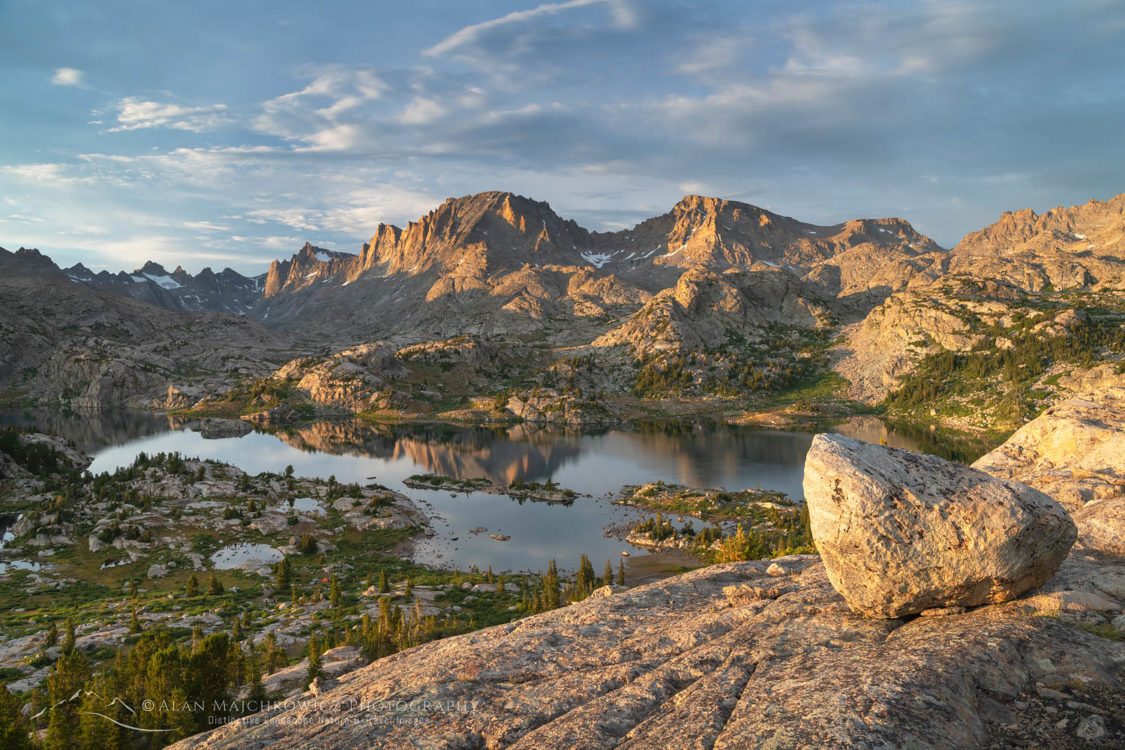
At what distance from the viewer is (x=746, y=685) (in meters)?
10.6

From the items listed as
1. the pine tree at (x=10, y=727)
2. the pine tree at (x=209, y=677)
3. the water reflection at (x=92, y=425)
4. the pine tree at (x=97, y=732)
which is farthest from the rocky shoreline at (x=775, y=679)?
the water reflection at (x=92, y=425)

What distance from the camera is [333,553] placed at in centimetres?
6481

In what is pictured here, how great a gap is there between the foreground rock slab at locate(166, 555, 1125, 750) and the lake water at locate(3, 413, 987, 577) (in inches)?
1881

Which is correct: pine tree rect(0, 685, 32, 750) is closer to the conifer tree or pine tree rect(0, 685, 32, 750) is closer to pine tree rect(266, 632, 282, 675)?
pine tree rect(266, 632, 282, 675)

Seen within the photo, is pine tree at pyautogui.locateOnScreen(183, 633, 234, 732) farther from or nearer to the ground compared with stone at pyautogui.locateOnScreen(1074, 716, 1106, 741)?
nearer to the ground

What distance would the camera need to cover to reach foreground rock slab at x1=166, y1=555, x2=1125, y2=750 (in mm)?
8180

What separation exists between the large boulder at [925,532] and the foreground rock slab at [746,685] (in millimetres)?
592

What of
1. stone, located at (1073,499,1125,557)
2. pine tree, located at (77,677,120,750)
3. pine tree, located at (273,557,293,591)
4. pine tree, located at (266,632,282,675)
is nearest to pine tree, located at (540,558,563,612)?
pine tree, located at (266,632,282,675)

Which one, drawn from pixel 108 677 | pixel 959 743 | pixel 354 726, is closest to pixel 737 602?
pixel 959 743

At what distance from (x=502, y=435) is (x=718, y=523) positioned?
8846cm

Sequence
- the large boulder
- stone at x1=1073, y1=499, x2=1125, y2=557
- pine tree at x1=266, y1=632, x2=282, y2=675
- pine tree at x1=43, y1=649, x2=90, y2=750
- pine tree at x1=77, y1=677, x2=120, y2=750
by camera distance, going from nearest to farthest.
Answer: the large boulder, stone at x1=1073, y1=499, x2=1125, y2=557, pine tree at x1=43, y1=649, x2=90, y2=750, pine tree at x1=77, y1=677, x2=120, y2=750, pine tree at x1=266, y1=632, x2=282, y2=675

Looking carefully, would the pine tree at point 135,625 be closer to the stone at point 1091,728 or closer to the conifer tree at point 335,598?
the conifer tree at point 335,598

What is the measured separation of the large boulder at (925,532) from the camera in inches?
449

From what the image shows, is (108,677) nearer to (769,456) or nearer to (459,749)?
(459,749)
